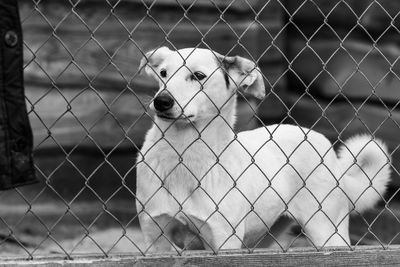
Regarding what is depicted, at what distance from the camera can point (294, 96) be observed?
6.05m

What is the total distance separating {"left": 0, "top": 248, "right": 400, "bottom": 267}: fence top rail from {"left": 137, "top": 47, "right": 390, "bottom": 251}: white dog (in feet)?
1.21

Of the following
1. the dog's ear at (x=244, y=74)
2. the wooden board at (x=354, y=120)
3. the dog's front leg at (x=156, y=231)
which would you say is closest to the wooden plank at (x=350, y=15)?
the wooden board at (x=354, y=120)

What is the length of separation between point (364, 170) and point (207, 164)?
1.11 metres

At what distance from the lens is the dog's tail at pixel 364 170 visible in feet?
15.7

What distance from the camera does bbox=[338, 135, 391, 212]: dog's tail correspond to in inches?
188

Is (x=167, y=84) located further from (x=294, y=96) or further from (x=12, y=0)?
(x=294, y=96)

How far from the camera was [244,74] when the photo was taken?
427 centimetres

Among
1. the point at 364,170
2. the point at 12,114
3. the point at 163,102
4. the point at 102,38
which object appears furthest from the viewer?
the point at 102,38

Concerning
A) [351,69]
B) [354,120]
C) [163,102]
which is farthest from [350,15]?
[163,102]

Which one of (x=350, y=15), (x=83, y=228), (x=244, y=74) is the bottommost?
(x=83, y=228)

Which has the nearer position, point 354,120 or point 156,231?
point 156,231

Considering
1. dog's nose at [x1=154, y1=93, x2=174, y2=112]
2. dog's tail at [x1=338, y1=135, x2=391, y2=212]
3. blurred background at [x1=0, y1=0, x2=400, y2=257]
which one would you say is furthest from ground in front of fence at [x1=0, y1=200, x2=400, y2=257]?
dog's nose at [x1=154, y1=93, x2=174, y2=112]

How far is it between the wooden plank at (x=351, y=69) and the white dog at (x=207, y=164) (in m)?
1.12

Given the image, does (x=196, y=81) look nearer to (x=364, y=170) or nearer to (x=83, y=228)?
(x=364, y=170)
